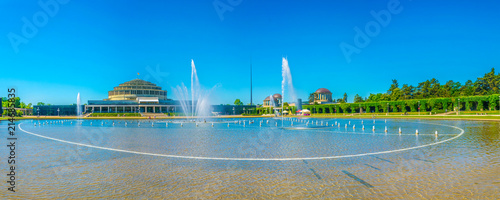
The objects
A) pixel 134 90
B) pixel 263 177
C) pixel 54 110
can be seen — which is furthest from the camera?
pixel 134 90

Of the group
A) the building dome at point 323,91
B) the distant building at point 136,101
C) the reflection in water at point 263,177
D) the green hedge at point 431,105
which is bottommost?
the reflection in water at point 263,177

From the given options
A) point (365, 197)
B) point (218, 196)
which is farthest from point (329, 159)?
point (218, 196)

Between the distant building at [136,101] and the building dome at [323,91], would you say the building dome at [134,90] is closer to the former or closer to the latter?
the distant building at [136,101]

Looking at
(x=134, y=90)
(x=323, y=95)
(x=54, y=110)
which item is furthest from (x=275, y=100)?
(x=54, y=110)

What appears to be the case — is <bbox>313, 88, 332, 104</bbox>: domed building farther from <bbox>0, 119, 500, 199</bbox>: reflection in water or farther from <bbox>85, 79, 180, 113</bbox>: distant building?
<bbox>0, 119, 500, 199</bbox>: reflection in water

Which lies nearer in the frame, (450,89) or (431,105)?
(431,105)

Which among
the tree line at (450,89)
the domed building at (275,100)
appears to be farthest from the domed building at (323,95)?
the tree line at (450,89)

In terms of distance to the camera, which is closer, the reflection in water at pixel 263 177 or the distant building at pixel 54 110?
the reflection in water at pixel 263 177

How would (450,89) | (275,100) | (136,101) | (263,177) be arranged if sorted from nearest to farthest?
(263,177), (450,89), (136,101), (275,100)

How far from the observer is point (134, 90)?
140 metres

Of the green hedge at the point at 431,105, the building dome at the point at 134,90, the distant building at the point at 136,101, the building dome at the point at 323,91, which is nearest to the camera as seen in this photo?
the green hedge at the point at 431,105

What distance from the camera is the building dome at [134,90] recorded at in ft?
460

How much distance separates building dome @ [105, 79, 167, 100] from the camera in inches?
5522

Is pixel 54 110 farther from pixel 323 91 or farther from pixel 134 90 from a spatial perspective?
pixel 323 91
